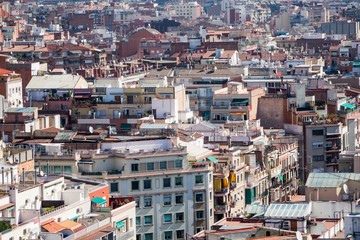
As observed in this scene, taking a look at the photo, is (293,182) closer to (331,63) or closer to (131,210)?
(131,210)

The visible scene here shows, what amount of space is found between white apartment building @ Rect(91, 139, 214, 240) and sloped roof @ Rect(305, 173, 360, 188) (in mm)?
5868

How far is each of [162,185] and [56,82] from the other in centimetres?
2457

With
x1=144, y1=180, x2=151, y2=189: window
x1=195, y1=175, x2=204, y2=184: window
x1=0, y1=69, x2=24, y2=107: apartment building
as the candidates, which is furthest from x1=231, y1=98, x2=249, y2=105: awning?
x1=144, y1=180, x2=151, y2=189: window

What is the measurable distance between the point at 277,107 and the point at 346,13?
122 meters

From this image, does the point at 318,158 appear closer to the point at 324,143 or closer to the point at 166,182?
the point at 324,143

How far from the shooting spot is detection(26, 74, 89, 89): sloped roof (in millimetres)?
74438

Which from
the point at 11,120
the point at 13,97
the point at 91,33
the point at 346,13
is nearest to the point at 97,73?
the point at 13,97

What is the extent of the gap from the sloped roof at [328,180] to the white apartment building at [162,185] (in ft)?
19.3

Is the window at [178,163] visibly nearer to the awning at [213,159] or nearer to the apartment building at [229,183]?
the apartment building at [229,183]

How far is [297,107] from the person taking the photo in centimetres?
7012

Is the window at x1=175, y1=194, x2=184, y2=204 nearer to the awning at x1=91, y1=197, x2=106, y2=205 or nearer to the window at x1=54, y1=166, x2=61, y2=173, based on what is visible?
the window at x1=54, y1=166, x2=61, y2=173

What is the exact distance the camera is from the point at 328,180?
46312mm

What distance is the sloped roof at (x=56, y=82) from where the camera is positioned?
74.4 meters

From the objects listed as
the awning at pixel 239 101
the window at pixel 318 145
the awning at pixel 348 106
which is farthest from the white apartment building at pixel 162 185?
the awning at pixel 348 106
